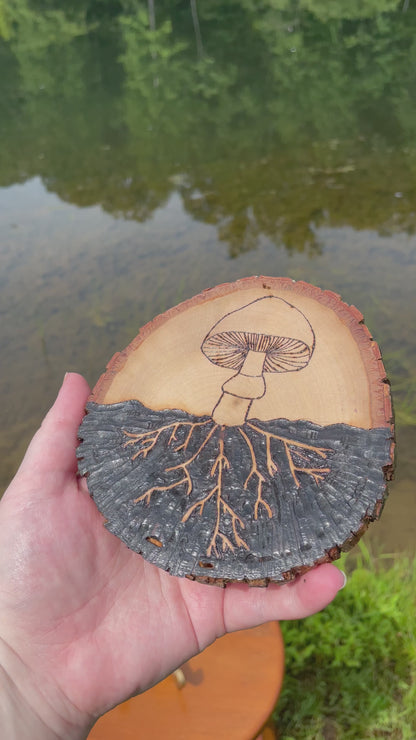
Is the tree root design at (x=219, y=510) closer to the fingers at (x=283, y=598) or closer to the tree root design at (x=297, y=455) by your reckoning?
the tree root design at (x=297, y=455)

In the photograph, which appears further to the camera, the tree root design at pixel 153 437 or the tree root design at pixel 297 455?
the tree root design at pixel 153 437

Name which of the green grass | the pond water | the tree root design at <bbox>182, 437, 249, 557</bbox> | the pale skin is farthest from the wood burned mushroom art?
the pond water

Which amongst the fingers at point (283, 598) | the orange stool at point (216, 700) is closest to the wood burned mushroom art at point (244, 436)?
the fingers at point (283, 598)

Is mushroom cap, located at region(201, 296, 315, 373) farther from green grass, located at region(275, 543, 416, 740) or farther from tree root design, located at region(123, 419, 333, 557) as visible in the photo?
green grass, located at region(275, 543, 416, 740)

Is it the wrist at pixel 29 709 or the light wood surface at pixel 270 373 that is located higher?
the light wood surface at pixel 270 373

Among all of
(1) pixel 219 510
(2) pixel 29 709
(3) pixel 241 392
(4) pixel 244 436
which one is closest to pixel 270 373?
(3) pixel 241 392
